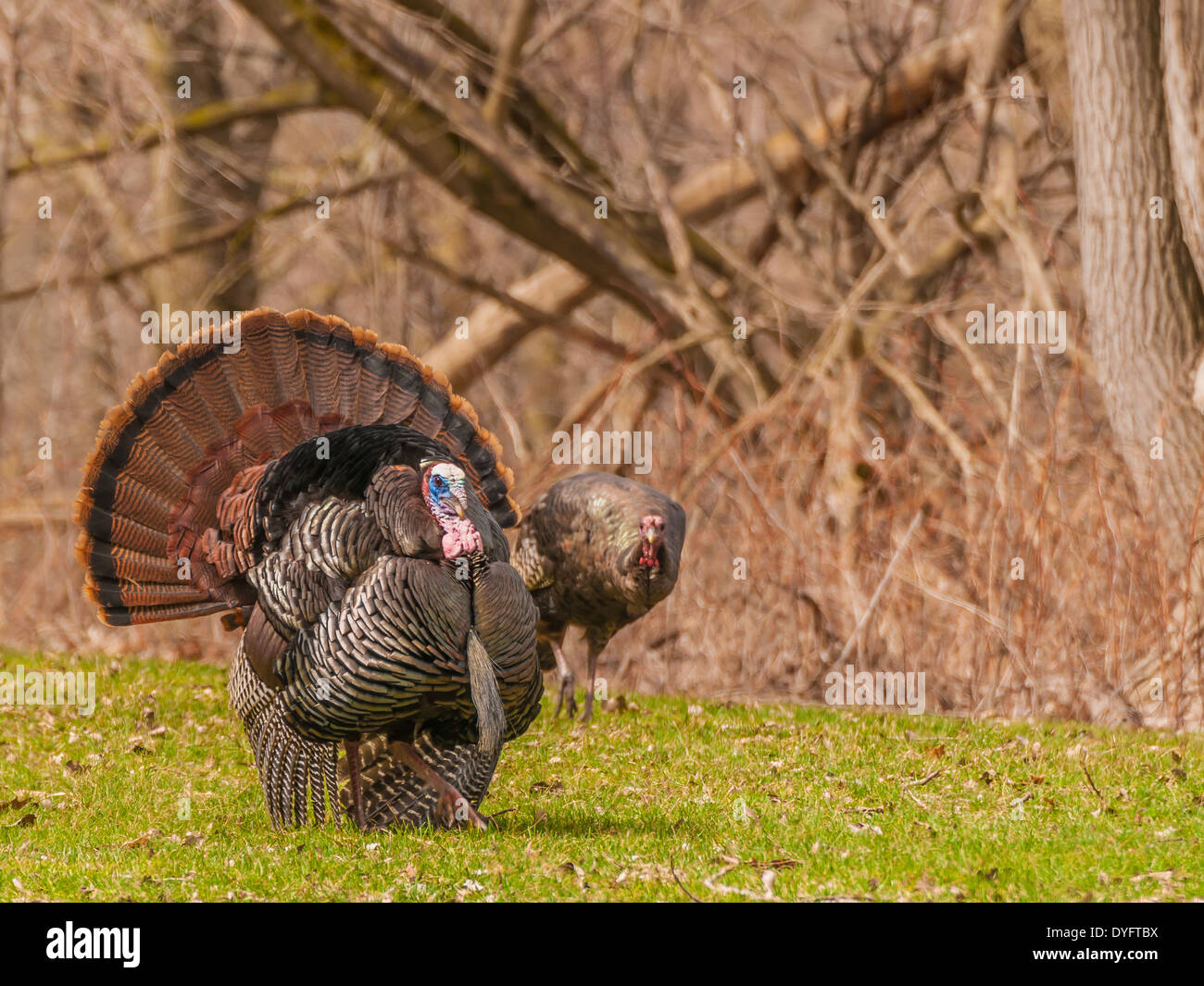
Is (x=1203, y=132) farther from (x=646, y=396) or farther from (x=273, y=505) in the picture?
(x=273, y=505)

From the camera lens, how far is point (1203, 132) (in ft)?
27.9

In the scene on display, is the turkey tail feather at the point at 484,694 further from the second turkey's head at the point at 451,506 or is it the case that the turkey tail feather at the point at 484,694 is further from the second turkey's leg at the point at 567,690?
the second turkey's leg at the point at 567,690

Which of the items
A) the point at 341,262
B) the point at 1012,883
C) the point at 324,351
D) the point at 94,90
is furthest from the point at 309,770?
the point at 341,262

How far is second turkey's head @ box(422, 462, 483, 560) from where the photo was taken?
5012 millimetres

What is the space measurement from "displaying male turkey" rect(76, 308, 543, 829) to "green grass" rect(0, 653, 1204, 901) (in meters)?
0.39

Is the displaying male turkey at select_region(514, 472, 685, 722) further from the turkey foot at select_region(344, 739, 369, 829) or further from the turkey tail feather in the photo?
the turkey tail feather

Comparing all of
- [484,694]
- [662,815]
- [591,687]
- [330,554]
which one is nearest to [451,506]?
[330,554]

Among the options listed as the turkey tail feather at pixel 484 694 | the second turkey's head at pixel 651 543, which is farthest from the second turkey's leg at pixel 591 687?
the turkey tail feather at pixel 484 694

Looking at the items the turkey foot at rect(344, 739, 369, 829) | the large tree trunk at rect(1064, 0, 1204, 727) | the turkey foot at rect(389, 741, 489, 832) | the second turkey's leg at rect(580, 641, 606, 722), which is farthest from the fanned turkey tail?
the large tree trunk at rect(1064, 0, 1204, 727)

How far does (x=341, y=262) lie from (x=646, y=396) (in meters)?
5.81

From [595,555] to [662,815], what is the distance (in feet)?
7.13

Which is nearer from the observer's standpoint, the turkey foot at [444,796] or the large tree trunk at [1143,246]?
the turkey foot at [444,796]

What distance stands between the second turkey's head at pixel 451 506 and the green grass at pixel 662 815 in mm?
1123

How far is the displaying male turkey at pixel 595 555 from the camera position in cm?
758
